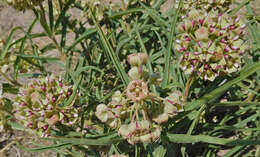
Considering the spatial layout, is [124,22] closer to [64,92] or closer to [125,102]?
[64,92]

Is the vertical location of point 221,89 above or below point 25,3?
below

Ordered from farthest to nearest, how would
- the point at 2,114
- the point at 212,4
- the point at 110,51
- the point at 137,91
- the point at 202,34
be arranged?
the point at 212,4
the point at 2,114
the point at 110,51
the point at 202,34
the point at 137,91

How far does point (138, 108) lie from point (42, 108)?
0.39 m

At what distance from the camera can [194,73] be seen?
0.95m

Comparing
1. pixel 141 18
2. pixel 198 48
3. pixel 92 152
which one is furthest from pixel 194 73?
pixel 141 18

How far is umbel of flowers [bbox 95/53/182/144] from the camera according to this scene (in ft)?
2.40

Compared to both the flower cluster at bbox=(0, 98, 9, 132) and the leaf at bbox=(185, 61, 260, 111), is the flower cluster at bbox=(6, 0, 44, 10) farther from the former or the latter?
the leaf at bbox=(185, 61, 260, 111)

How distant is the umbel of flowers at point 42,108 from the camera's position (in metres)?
0.94

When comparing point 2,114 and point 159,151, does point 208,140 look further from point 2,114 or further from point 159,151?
point 2,114

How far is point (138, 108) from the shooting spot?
2.61 feet

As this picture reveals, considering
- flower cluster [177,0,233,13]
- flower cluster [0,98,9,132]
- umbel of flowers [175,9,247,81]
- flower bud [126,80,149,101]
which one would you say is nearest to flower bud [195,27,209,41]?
umbel of flowers [175,9,247,81]

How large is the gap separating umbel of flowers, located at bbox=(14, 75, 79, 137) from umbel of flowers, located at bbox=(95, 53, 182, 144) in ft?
0.74

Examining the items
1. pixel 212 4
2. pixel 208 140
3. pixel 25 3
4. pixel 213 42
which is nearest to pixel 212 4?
pixel 212 4

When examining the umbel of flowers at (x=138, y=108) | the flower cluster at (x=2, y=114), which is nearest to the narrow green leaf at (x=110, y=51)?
the umbel of flowers at (x=138, y=108)
